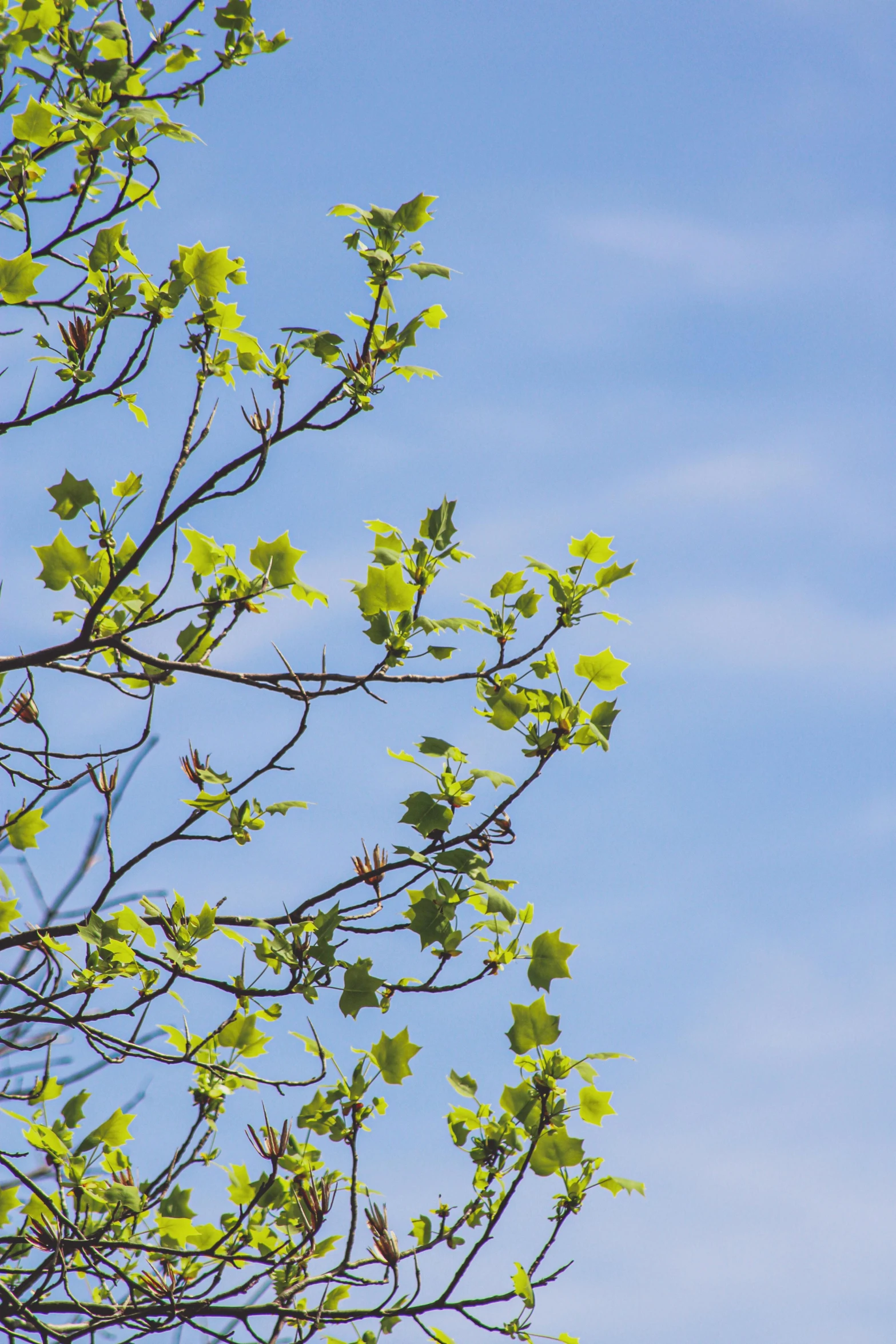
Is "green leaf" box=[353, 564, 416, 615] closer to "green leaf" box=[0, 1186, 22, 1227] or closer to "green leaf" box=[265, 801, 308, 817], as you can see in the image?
"green leaf" box=[265, 801, 308, 817]

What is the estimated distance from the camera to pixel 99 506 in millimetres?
3764

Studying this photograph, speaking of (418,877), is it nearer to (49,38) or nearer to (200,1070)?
(200,1070)

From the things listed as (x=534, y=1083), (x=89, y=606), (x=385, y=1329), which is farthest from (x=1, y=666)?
(x=385, y=1329)

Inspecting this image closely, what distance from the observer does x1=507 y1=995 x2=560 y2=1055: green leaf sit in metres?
3.25

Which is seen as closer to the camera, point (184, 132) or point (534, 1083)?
point (534, 1083)

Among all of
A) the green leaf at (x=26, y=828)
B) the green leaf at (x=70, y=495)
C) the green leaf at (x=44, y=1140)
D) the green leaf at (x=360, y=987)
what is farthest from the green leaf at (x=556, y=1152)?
the green leaf at (x=70, y=495)

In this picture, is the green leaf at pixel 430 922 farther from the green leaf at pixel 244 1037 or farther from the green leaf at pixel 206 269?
the green leaf at pixel 206 269

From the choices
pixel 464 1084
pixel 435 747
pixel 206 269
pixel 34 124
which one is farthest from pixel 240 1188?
pixel 34 124

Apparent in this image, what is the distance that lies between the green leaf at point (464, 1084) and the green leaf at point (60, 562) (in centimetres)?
212

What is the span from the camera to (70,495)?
370cm

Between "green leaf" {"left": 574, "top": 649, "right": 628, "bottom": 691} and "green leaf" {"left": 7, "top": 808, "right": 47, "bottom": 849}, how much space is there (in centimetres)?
197

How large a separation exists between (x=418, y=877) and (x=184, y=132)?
273cm

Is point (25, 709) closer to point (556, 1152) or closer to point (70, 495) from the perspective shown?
point (70, 495)

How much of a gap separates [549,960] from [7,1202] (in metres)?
2.15
